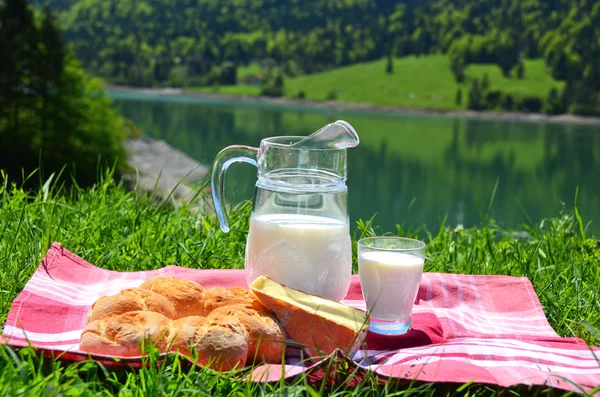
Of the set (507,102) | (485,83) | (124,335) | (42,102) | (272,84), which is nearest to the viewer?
(124,335)

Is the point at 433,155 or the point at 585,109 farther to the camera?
the point at 585,109

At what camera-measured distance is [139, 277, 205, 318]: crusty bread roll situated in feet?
5.37

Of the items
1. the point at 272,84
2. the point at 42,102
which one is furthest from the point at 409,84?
the point at 42,102

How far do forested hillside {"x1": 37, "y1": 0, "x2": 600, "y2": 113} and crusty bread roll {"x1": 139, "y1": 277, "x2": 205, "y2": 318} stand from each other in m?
89.3

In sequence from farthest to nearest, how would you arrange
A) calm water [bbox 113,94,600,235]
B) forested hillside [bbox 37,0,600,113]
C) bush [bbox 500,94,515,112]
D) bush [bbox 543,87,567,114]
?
forested hillside [bbox 37,0,600,113]
bush [bbox 500,94,515,112]
bush [bbox 543,87,567,114]
calm water [bbox 113,94,600,235]

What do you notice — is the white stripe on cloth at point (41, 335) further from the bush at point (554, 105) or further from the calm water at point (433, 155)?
the bush at point (554, 105)

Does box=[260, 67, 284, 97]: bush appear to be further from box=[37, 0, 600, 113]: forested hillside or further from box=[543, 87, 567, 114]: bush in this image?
box=[543, 87, 567, 114]: bush

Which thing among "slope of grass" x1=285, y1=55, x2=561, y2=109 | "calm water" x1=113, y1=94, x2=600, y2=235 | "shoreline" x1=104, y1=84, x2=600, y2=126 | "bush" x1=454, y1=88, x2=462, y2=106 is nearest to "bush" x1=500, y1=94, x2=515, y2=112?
"shoreline" x1=104, y1=84, x2=600, y2=126

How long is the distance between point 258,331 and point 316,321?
140 millimetres

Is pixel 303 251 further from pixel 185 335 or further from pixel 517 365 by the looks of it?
pixel 517 365

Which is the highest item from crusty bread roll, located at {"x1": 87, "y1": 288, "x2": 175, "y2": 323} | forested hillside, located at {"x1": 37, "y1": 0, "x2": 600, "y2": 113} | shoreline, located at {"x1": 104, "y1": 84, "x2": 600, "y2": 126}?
crusty bread roll, located at {"x1": 87, "y1": 288, "x2": 175, "y2": 323}

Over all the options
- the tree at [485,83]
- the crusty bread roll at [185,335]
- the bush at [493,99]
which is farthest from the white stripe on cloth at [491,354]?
the tree at [485,83]

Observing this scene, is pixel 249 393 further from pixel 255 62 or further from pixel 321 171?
pixel 255 62

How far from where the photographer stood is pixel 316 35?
392 ft
